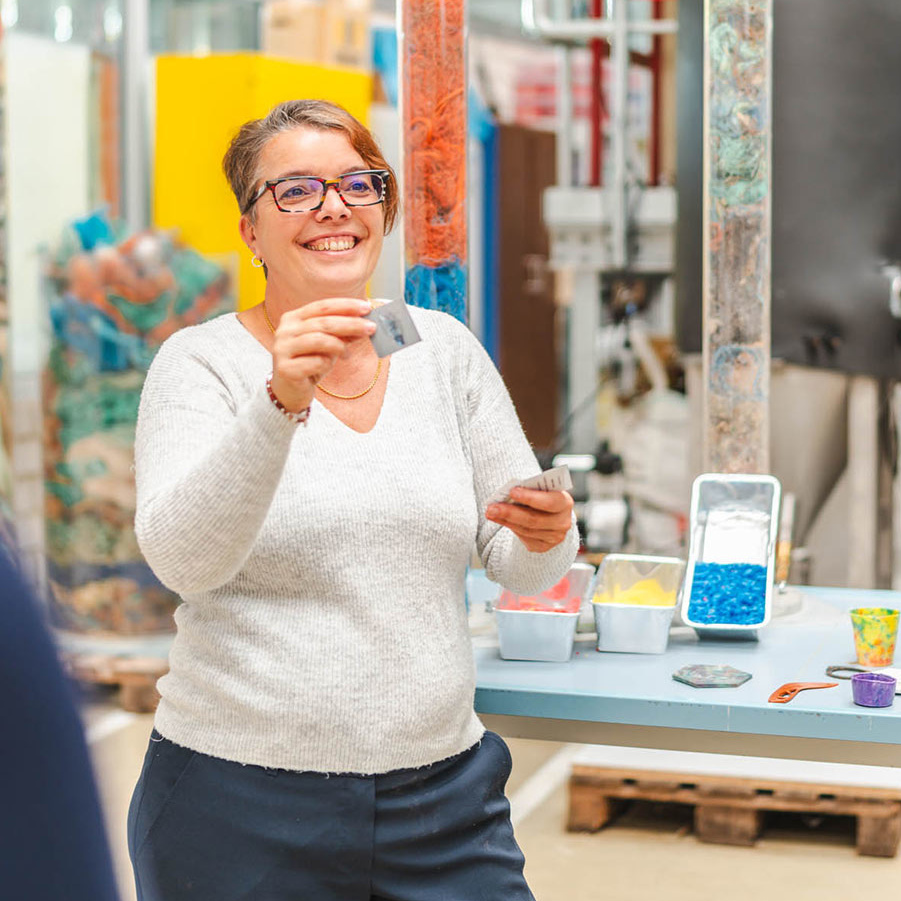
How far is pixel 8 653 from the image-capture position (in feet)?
1.15

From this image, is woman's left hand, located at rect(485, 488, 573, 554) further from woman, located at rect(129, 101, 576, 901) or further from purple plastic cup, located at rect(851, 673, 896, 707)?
purple plastic cup, located at rect(851, 673, 896, 707)

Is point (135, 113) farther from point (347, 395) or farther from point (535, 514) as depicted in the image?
point (535, 514)

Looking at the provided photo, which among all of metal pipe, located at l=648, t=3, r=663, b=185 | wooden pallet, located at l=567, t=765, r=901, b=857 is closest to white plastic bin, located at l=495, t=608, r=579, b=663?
wooden pallet, located at l=567, t=765, r=901, b=857

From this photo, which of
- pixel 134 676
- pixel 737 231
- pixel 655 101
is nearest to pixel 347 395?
pixel 737 231

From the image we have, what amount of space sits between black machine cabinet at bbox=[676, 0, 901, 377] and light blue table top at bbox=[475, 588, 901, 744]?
7.42 feet

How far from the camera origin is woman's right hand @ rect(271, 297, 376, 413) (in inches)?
55.7

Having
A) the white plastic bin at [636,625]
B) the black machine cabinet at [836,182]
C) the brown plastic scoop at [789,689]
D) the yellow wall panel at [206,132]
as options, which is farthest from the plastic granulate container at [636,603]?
the yellow wall panel at [206,132]

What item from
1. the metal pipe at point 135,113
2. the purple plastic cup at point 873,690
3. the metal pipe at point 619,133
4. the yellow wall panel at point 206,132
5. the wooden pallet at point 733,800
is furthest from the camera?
the metal pipe at point 619,133

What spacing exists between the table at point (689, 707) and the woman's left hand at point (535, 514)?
0.45 m

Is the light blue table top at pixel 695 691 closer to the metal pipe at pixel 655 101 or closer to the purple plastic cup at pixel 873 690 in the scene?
the purple plastic cup at pixel 873 690

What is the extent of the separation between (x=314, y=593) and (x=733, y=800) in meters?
2.36

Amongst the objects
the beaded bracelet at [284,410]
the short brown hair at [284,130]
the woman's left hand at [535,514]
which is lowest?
the woman's left hand at [535,514]

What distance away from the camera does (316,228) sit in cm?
169

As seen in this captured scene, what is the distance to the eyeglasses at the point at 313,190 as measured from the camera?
169cm
